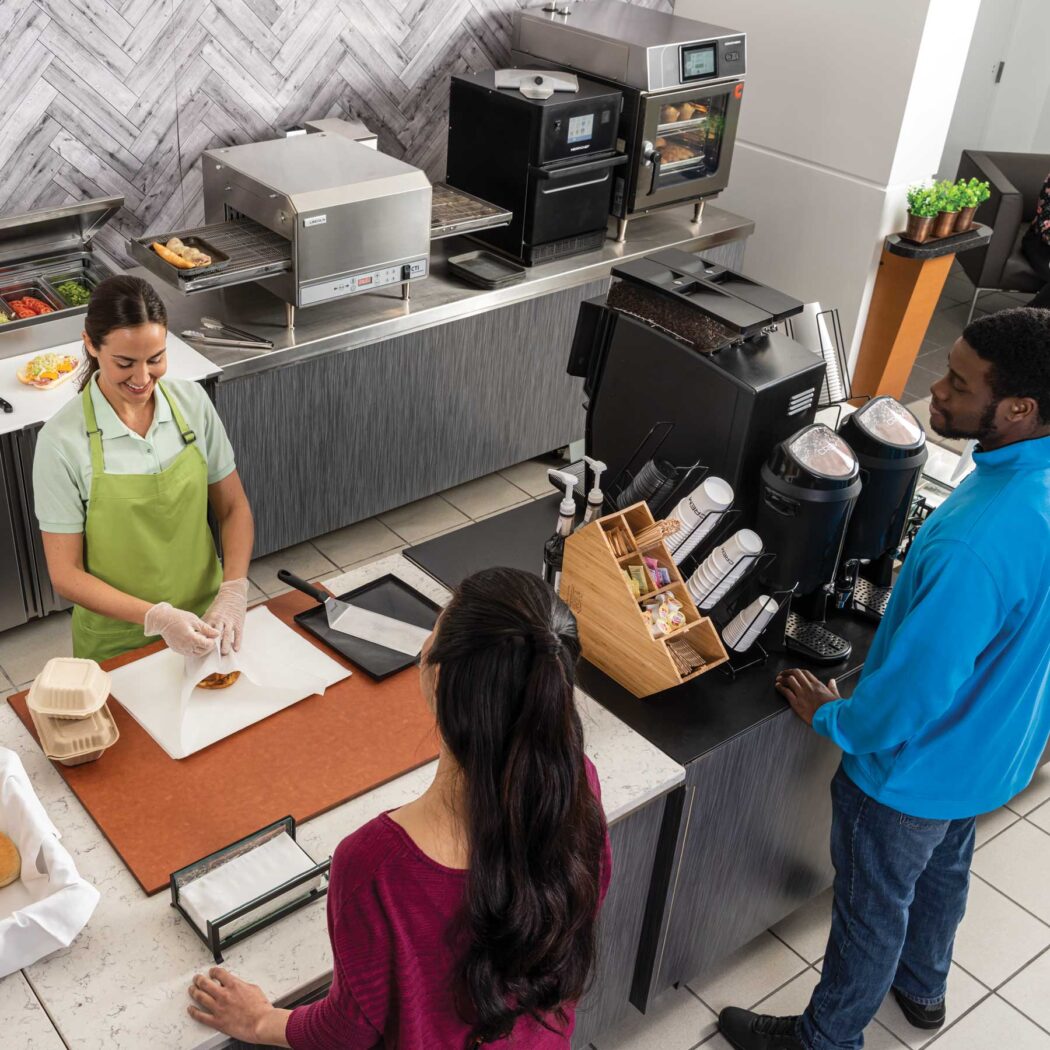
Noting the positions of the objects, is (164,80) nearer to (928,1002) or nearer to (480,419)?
(480,419)

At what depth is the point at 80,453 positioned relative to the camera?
7.07ft

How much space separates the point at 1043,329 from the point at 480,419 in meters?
2.54

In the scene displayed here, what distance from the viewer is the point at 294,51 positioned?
4000mm

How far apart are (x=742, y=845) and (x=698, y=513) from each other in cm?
74

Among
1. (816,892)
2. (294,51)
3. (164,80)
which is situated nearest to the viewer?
(816,892)

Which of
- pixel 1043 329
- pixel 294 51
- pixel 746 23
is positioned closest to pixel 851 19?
pixel 746 23

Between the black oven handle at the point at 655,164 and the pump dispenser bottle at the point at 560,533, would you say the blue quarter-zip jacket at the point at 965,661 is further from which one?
the black oven handle at the point at 655,164

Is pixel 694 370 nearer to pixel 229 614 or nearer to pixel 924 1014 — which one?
pixel 229 614

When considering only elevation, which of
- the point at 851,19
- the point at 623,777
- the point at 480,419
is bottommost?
the point at 480,419

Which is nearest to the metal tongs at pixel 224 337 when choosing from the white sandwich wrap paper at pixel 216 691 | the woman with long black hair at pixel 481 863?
the white sandwich wrap paper at pixel 216 691

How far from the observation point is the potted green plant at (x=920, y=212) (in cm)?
475

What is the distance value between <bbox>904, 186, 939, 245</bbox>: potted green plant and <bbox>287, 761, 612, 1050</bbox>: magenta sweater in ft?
13.8

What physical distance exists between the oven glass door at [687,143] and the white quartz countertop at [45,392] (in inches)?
70.8

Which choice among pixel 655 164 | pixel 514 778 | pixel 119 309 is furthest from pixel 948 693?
pixel 655 164
